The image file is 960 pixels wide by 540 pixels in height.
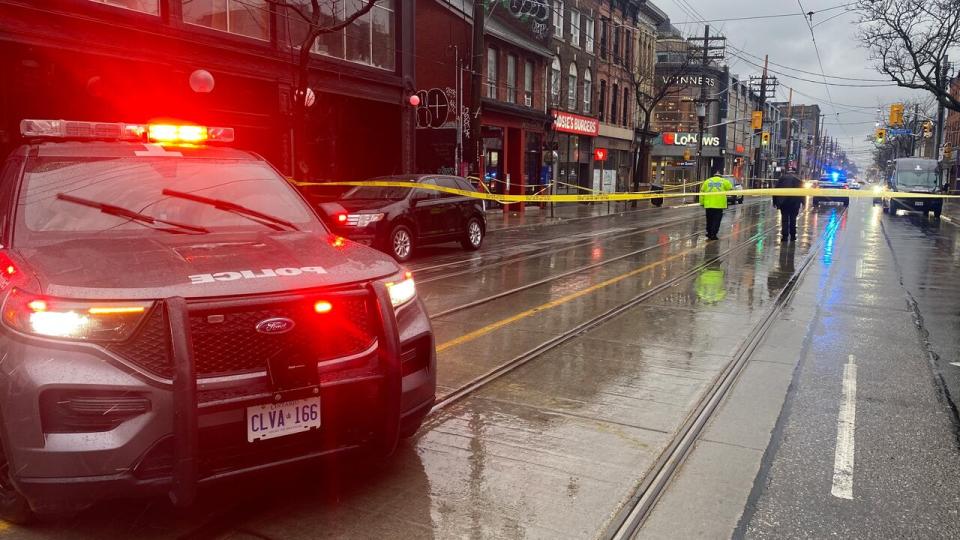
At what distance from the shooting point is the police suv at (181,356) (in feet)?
9.73

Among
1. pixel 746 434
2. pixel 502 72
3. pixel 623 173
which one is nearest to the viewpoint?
pixel 746 434

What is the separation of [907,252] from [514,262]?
9.57 meters

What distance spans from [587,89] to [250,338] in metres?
40.1

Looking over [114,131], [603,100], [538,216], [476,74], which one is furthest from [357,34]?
[603,100]

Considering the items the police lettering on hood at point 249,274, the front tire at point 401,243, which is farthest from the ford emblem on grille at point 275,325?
the front tire at point 401,243

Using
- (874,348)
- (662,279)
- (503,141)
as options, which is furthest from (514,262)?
(503,141)

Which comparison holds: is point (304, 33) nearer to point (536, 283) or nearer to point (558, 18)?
point (536, 283)

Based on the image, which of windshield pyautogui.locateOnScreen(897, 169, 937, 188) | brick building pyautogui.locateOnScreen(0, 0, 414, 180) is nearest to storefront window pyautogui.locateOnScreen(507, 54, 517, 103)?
brick building pyautogui.locateOnScreen(0, 0, 414, 180)

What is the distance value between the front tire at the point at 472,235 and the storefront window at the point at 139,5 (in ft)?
27.7

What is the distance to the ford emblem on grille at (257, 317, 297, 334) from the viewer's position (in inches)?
127

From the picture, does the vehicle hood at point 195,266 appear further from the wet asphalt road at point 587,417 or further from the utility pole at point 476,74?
the utility pole at point 476,74

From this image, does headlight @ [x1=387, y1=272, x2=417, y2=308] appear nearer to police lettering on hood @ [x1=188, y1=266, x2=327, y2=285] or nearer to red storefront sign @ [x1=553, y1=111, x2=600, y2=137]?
police lettering on hood @ [x1=188, y1=266, x2=327, y2=285]

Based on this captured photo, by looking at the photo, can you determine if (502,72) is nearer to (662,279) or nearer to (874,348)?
(662,279)

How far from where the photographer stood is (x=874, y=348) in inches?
285
